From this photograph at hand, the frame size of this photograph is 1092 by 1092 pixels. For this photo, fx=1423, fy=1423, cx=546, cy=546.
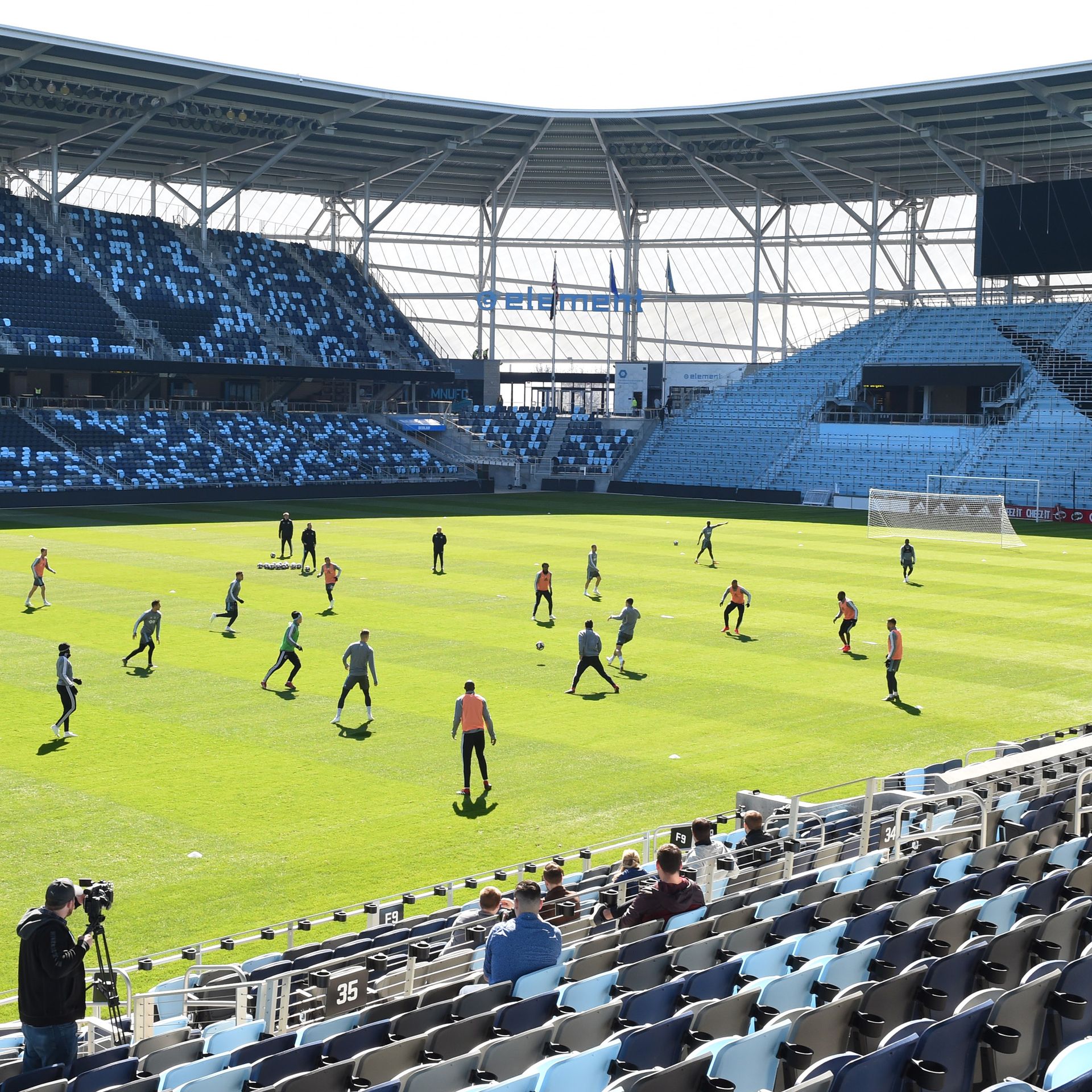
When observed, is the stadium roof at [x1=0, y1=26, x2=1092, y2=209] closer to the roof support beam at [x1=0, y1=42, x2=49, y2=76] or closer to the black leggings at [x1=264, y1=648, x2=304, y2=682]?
the roof support beam at [x1=0, y1=42, x2=49, y2=76]

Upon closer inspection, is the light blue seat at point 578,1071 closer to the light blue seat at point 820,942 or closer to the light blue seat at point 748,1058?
the light blue seat at point 748,1058

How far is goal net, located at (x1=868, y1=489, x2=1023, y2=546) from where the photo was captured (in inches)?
2282

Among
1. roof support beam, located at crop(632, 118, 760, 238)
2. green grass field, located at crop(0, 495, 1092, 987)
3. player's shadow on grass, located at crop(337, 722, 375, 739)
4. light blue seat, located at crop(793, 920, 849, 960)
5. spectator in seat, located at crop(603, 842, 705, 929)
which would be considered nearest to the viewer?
light blue seat, located at crop(793, 920, 849, 960)

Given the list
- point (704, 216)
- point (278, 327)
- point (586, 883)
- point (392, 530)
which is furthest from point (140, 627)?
point (704, 216)

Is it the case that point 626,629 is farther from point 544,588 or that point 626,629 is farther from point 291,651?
point 291,651

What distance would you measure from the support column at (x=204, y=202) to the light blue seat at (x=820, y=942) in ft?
259

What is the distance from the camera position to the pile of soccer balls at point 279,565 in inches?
1630

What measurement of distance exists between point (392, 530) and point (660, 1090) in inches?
1920

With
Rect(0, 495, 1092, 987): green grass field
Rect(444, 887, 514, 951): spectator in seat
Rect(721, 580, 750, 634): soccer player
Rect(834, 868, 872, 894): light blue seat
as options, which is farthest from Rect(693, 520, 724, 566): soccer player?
Rect(444, 887, 514, 951): spectator in seat

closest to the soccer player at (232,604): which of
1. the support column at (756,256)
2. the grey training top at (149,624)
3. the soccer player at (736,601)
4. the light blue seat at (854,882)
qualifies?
the grey training top at (149,624)

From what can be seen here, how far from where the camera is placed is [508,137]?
85.0 metres

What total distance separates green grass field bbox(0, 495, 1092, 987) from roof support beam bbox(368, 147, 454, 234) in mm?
44614

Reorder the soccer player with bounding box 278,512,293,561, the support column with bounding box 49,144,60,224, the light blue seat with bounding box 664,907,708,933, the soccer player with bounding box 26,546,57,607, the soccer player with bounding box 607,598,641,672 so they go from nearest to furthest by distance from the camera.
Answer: the light blue seat with bounding box 664,907,708,933 < the soccer player with bounding box 607,598,641,672 < the soccer player with bounding box 26,546,57,607 < the soccer player with bounding box 278,512,293,561 < the support column with bounding box 49,144,60,224

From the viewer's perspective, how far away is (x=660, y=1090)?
6.61 meters
